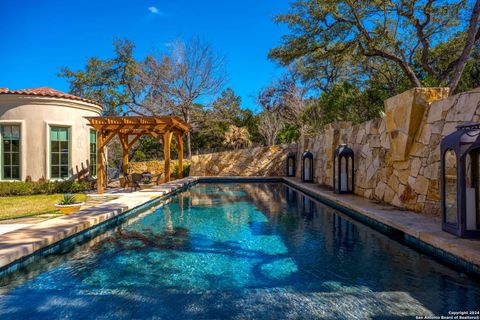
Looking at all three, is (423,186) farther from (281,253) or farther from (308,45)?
(308,45)

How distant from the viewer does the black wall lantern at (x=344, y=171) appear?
10023mm

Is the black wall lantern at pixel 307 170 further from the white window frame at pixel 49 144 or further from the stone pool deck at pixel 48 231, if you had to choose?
the white window frame at pixel 49 144

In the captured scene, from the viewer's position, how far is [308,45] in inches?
583

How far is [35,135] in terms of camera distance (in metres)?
11.8

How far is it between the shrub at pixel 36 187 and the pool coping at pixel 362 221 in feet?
14.8

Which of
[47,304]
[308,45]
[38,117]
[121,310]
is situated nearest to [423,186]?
[121,310]

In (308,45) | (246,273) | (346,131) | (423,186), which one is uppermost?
(308,45)

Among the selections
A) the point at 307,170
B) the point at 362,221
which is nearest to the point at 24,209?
the point at 362,221

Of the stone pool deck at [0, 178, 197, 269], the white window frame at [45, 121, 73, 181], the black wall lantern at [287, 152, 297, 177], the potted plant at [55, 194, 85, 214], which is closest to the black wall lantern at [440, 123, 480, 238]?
the stone pool deck at [0, 178, 197, 269]

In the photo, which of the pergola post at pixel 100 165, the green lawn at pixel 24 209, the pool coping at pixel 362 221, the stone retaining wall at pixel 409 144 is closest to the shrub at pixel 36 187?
the pergola post at pixel 100 165

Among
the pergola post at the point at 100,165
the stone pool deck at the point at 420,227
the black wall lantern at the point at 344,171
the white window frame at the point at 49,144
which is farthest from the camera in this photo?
the white window frame at the point at 49,144

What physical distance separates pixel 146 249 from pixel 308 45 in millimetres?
12876

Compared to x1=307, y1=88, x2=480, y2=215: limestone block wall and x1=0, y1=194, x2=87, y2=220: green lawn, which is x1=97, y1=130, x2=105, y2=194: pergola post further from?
x1=307, y1=88, x2=480, y2=215: limestone block wall

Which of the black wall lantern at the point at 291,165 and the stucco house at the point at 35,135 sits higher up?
the stucco house at the point at 35,135
